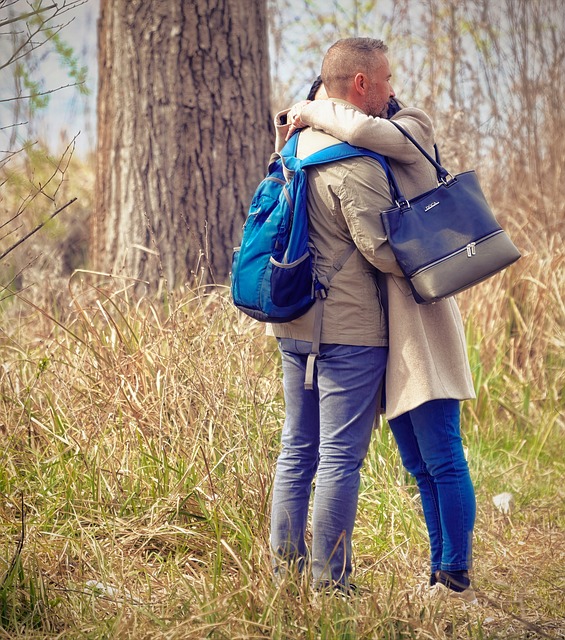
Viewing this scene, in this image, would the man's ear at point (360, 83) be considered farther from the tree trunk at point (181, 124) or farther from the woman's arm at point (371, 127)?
the tree trunk at point (181, 124)

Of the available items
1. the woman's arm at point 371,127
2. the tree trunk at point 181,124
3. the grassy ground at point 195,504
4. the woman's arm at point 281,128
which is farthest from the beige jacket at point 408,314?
the tree trunk at point 181,124

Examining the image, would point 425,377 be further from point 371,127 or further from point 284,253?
point 371,127

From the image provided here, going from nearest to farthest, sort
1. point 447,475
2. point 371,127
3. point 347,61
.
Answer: point 371,127, point 347,61, point 447,475

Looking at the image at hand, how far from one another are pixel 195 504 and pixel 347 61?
5.80 ft

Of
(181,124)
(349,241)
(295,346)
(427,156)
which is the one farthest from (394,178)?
(181,124)

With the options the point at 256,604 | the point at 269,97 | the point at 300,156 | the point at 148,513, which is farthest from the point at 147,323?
the point at 269,97

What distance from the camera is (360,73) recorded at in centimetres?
272

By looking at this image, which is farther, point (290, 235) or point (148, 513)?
point (148, 513)

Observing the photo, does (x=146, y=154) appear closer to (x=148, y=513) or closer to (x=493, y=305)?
(x=493, y=305)

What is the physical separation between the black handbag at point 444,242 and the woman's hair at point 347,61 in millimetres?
220

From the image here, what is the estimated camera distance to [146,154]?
5332mm

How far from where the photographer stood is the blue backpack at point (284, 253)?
2.66 m

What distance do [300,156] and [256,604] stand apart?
4.63 feet

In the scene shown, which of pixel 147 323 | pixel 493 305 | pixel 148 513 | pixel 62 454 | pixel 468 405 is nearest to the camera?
pixel 148 513
